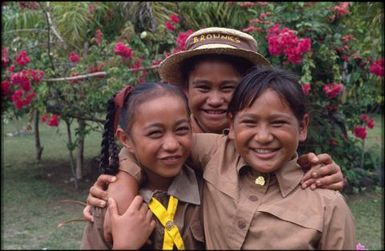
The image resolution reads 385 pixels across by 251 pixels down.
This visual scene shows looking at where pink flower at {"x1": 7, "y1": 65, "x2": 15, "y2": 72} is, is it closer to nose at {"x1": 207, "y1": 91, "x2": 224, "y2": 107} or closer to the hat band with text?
the hat band with text

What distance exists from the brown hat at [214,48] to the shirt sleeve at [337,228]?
742 millimetres

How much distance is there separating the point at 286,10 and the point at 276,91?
4.72 m

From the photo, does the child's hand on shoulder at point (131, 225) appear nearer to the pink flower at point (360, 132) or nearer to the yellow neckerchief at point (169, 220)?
the yellow neckerchief at point (169, 220)

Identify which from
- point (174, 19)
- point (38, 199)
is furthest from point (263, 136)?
point (38, 199)

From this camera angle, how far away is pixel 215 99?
2.14 m

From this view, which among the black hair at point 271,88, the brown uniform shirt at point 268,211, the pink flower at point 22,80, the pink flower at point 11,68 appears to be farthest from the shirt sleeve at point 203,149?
the pink flower at point 11,68

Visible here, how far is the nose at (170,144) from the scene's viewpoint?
167 cm

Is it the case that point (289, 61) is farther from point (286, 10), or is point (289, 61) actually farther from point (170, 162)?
point (170, 162)

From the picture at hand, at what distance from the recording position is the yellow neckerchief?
65.7 inches

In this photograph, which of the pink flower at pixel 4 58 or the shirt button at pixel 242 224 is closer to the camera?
the shirt button at pixel 242 224

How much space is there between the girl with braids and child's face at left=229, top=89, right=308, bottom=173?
18cm

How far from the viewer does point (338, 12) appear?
6.12 meters

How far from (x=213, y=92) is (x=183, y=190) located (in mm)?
535

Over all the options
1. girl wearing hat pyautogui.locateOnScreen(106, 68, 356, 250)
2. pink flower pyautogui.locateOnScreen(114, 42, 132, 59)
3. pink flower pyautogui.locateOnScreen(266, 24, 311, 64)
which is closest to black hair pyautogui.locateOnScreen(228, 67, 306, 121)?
girl wearing hat pyautogui.locateOnScreen(106, 68, 356, 250)
